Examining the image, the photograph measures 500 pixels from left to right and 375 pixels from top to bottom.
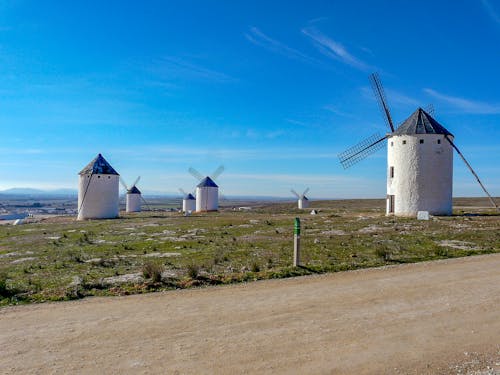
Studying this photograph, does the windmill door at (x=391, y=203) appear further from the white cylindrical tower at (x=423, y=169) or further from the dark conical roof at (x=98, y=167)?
the dark conical roof at (x=98, y=167)

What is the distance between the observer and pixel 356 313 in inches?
302

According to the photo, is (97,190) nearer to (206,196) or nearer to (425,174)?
(206,196)

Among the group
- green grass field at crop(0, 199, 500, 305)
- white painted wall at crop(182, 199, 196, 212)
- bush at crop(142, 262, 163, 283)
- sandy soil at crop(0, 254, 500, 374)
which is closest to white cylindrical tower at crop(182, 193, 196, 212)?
white painted wall at crop(182, 199, 196, 212)

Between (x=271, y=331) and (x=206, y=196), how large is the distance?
5589cm

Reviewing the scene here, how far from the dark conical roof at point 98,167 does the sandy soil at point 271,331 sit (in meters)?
38.0

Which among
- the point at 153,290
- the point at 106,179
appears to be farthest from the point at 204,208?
the point at 153,290

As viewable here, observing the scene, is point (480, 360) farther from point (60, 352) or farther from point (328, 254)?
point (328, 254)

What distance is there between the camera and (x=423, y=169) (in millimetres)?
32938

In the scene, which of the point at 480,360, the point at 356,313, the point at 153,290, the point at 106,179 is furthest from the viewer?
the point at 106,179

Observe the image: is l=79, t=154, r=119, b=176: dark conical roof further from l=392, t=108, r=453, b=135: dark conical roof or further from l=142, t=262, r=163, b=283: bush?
l=142, t=262, r=163, b=283: bush

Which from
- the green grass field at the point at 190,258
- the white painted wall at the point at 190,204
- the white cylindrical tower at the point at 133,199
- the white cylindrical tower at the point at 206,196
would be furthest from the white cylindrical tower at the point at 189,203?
the green grass field at the point at 190,258

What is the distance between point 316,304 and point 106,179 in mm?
40463

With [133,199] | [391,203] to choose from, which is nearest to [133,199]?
[133,199]

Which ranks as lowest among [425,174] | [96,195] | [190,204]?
[190,204]
